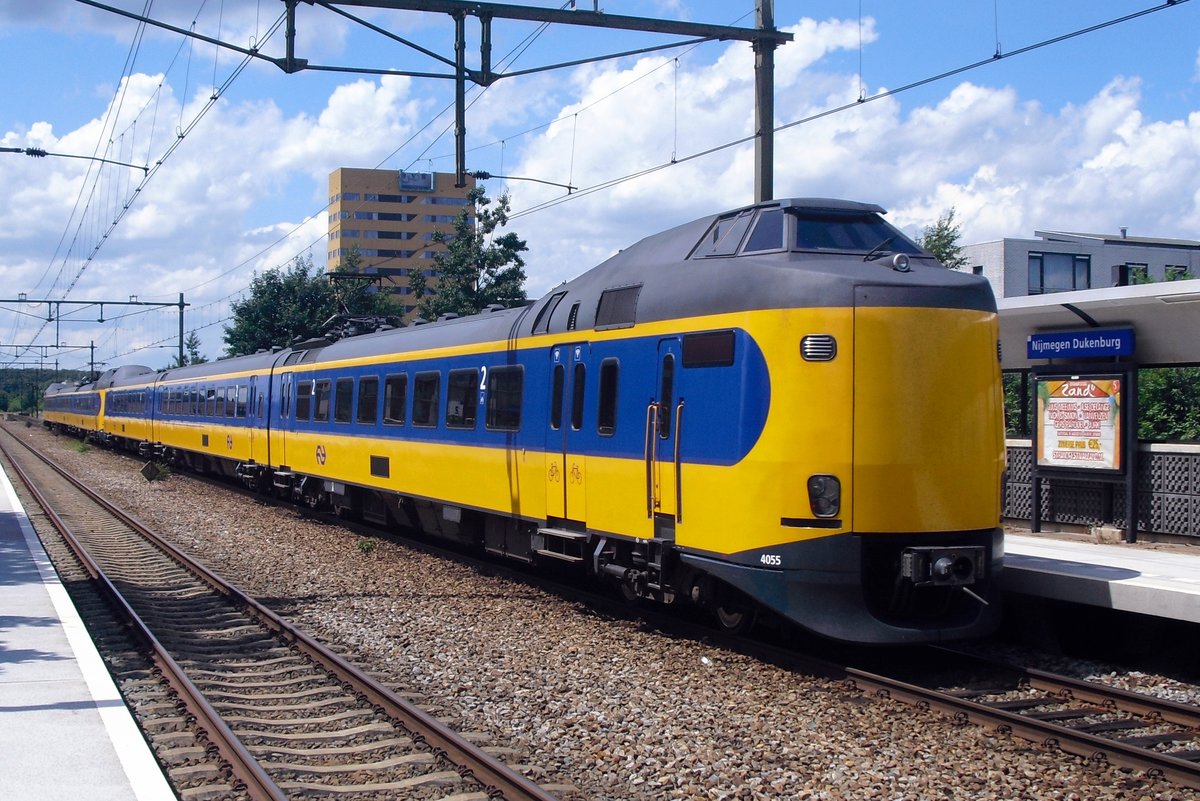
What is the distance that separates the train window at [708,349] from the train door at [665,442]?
6.1 inches

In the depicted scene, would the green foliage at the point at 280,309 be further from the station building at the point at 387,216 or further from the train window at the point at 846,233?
the station building at the point at 387,216

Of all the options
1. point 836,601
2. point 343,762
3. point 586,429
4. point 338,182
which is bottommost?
point 343,762

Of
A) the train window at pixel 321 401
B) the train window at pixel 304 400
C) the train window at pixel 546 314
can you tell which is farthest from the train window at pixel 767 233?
the train window at pixel 304 400

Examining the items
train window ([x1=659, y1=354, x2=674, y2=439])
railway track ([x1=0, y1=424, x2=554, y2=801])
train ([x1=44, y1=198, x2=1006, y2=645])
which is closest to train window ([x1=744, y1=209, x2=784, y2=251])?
train ([x1=44, y1=198, x2=1006, y2=645])

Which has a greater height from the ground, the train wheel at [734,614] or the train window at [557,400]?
the train window at [557,400]

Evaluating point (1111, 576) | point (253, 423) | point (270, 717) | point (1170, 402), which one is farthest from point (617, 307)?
point (253, 423)

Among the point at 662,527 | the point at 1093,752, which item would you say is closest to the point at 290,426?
the point at 662,527

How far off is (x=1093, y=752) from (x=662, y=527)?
382 centimetres

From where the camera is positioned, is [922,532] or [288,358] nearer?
[922,532]

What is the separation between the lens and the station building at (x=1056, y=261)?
171ft

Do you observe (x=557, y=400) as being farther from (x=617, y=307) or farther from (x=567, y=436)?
(x=617, y=307)

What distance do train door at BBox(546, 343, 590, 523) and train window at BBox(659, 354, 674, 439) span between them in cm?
142

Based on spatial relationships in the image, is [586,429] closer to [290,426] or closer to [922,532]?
[922,532]

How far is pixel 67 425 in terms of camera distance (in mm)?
66938
